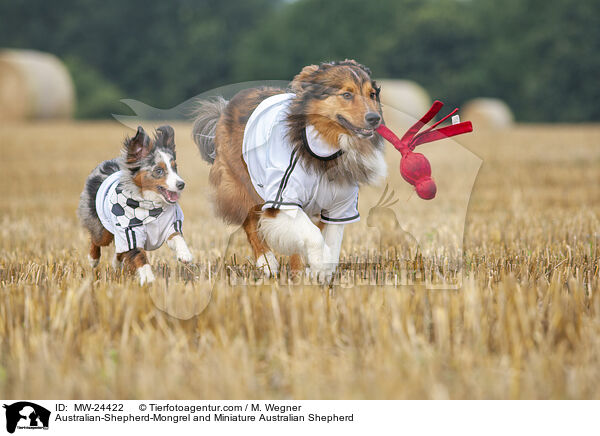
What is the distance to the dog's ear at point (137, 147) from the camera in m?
3.07

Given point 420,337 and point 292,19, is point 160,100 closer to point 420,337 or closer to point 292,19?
point 292,19

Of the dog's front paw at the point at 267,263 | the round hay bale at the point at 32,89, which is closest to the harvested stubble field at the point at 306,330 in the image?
the dog's front paw at the point at 267,263

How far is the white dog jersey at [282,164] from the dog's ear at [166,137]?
35 centimetres

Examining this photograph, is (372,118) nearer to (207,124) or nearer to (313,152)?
(313,152)

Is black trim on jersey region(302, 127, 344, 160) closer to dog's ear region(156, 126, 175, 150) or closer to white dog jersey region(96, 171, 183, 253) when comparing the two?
dog's ear region(156, 126, 175, 150)

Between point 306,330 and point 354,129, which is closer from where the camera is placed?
point 306,330

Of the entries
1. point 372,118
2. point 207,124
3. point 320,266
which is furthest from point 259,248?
point 372,118

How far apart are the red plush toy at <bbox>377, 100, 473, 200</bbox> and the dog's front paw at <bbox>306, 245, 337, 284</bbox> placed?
549mm

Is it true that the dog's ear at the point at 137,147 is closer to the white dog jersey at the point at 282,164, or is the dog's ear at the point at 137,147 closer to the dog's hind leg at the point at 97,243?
the white dog jersey at the point at 282,164

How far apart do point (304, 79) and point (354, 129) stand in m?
0.36

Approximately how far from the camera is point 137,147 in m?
3.14
